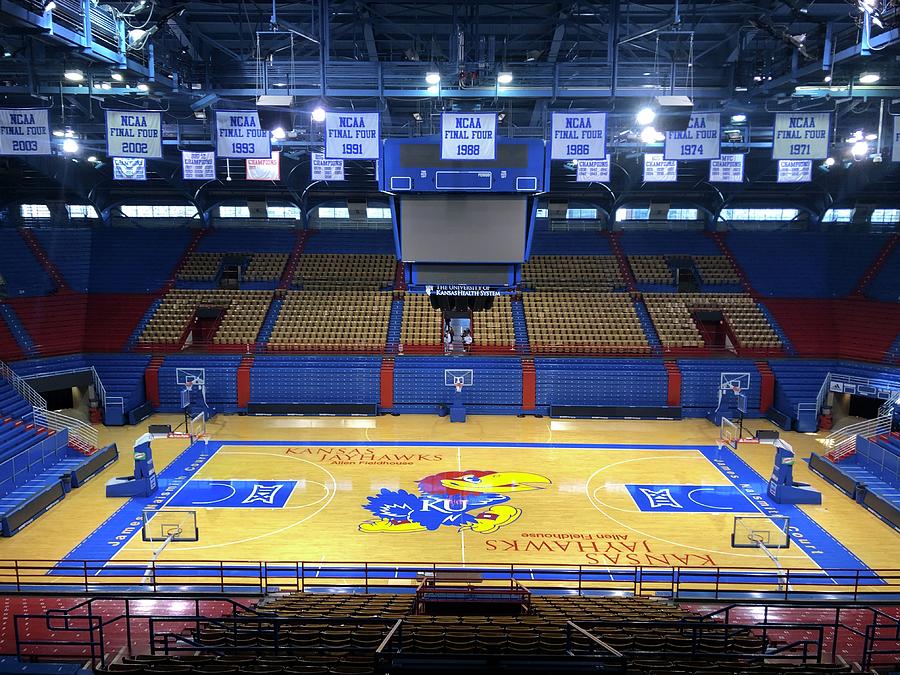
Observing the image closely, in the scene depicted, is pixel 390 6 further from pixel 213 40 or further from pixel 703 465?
pixel 703 465

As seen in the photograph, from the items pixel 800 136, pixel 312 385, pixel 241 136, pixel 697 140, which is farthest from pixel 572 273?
pixel 241 136

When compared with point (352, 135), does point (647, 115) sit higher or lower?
higher

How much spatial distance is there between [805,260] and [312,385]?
27.9 m

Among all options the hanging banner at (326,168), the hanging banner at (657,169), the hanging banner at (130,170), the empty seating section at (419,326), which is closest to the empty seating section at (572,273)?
the empty seating section at (419,326)

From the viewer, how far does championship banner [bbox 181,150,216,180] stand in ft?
67.9

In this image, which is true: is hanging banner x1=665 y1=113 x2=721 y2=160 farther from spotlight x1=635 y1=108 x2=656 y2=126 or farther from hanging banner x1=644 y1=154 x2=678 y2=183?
hanging banner x1=644 y1=154 x2=678 y2=183

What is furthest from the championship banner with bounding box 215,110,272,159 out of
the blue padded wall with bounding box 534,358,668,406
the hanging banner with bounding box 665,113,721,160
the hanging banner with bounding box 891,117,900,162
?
the hanging banner with bounding box 891,117,900,162

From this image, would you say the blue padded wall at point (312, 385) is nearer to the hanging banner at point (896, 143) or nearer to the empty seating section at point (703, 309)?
the empty seating section at point (703, 309)

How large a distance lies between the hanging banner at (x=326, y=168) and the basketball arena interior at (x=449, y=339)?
0.15 meters

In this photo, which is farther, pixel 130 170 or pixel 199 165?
pixel 130 170

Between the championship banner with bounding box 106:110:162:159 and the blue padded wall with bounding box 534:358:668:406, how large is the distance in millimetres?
18093

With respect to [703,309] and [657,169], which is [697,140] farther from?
[703,309]

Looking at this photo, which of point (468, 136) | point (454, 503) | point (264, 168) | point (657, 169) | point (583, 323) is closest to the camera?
point (468, 136)

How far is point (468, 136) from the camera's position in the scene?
1455cm
